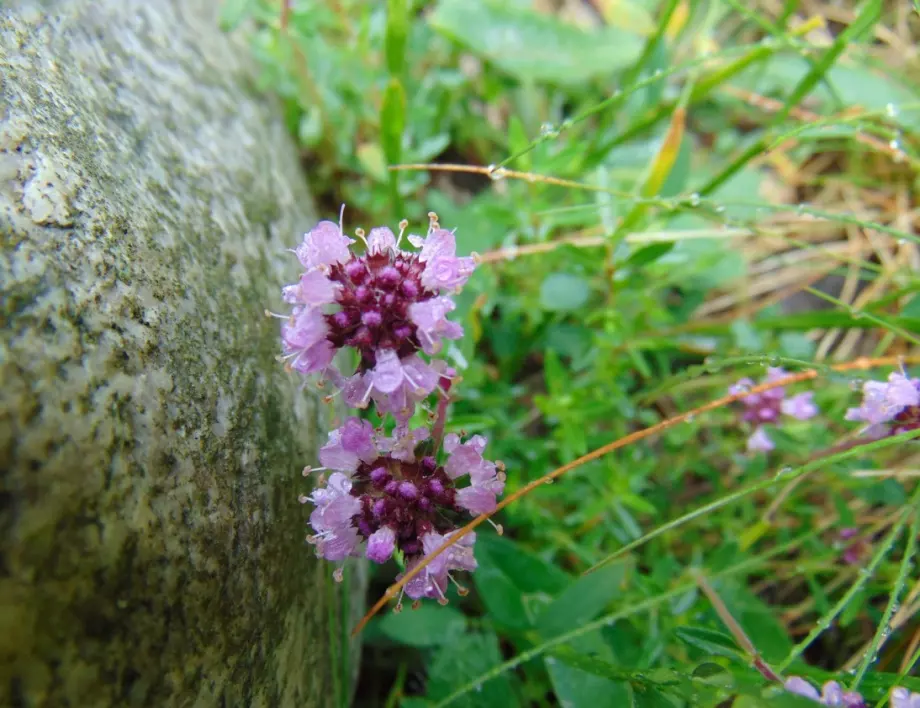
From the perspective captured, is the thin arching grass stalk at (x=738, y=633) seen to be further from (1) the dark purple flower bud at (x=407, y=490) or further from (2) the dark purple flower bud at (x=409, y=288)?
(2) the dark purple flower bud at (x=409, y=288)

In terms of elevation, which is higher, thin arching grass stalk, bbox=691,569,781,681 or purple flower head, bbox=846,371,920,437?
purple flower head, bbox=846,371,920,437

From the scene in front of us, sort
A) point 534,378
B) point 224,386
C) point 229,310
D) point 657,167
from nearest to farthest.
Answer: point 224,386
point 229,310
point 657,167
point 534,378

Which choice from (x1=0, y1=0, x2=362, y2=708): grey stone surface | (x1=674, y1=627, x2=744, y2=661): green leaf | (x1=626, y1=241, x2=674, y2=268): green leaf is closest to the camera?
(x1=0, y1=0, x2=362, y2=708): grey stone surface

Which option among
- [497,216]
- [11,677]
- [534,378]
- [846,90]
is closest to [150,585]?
[11,677]

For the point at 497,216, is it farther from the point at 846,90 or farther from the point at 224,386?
the point at 846,90

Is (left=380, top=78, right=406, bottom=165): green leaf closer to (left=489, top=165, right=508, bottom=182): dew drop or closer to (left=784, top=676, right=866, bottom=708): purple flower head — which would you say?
(left=489, top=165, right=508, bottom=182): dew drop

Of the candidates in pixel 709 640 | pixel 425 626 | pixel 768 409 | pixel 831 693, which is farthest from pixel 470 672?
pixel 768 409

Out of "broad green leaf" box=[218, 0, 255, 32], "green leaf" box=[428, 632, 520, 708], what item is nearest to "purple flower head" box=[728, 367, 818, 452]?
"green leaf" box=[428, 632, 520, 708]

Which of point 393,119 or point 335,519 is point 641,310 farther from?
point 335,519
